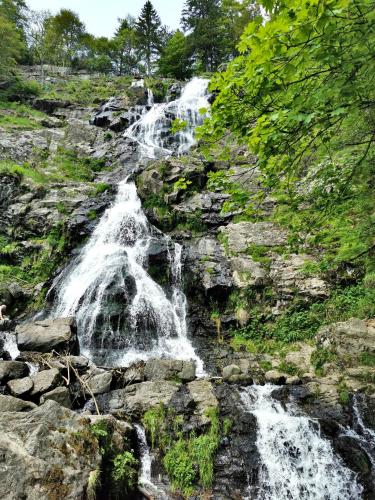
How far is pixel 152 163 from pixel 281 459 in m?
16.0

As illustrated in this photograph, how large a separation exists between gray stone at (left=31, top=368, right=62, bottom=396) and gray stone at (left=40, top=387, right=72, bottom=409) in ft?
0.82

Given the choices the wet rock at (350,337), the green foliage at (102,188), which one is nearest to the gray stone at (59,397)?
the wet rock at (350,337)

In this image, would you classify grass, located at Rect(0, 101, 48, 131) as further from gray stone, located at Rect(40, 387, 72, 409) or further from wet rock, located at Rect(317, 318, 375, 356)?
wet rock, located at Rect(317, 318, 375, 356)

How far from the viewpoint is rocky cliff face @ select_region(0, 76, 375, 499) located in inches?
179

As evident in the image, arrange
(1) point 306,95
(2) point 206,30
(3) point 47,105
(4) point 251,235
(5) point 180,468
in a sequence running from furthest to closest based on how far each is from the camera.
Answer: (2) point 206,30
(3) point 47,105
(4) point 251,235
(5) point 180,468
(1) point 306,95

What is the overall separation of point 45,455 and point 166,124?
25.1 m

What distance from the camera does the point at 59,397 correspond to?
6.82 meters

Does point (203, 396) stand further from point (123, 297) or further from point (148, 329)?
point (123, 297)

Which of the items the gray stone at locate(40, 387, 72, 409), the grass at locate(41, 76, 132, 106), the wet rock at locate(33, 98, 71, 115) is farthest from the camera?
the grass at locate(41, 76, 132, 106)

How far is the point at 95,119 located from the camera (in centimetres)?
2912

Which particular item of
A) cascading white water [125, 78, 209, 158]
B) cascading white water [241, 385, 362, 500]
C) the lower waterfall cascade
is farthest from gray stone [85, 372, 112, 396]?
cascading white water [125, 78, 209, 158]

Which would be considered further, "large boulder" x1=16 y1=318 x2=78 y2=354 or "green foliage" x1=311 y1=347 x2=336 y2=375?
"large boulder" x1=16 y1=318 x2=78 y2=354

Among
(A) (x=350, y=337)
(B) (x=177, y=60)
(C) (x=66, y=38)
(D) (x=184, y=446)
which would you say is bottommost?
(D) (x=184, y=446)

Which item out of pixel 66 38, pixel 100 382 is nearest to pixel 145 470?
pixel 100 382
